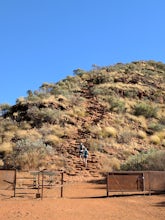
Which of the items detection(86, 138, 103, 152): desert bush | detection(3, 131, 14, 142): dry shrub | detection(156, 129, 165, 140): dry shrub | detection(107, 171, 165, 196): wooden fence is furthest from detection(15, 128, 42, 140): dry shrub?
detection(107, 171, 165, 196): wooden fence

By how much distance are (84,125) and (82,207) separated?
1979cm

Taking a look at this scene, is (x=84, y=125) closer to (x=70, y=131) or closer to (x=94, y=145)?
(x=70, y=131)

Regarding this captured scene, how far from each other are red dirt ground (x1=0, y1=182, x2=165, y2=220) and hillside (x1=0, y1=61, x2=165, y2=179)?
7710mm

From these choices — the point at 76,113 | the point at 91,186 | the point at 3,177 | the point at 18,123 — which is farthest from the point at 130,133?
the point at 3,177

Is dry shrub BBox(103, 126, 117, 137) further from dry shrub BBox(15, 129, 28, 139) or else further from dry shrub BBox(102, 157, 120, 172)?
dry shrub BBox(15, 129, 28, 139)

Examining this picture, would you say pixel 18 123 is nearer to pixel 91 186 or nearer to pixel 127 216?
pixel 91 186

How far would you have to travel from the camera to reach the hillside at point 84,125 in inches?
986

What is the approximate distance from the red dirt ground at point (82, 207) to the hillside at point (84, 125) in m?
7.71

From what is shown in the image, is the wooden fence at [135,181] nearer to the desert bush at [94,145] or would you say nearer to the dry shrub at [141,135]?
the desert bush at [94,145]

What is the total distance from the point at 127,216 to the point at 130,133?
69.1 feet

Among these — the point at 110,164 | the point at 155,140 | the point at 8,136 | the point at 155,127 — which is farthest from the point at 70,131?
the point at 155,127

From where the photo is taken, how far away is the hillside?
986 inches

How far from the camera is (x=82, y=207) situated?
1281 centimetres

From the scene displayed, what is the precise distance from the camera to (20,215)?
37.1ft
